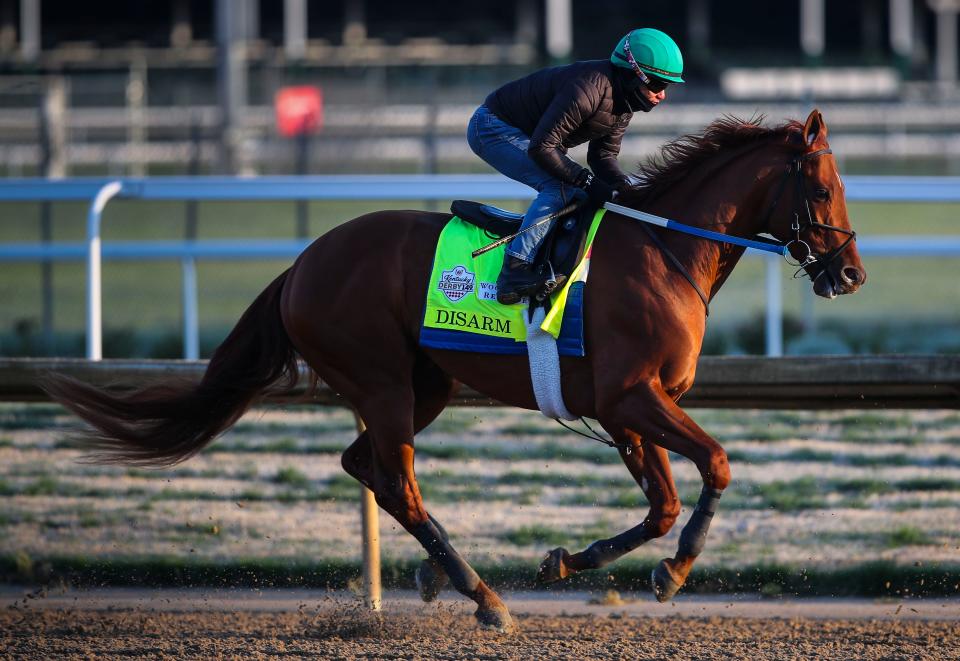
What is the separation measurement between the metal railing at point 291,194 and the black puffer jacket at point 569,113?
7.44 feet

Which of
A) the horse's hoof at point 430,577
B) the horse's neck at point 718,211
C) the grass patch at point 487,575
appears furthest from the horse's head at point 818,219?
the horse's hoof at point 430,577

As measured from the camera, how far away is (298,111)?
1266 centimetres

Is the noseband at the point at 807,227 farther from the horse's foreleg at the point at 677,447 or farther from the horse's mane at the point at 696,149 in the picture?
the horse's foreleg at the point at 677,447

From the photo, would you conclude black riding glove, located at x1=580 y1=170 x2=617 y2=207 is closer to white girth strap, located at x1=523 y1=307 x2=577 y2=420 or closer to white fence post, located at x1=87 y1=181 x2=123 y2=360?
white girth strap, located at x1=523 y1=307 x2=577 y2=420

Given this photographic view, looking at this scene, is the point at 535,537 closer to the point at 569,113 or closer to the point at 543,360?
the point at 543,360

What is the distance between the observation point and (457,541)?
18.1 ft

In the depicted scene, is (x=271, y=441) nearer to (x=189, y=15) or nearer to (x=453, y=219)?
(x=453, y=219)

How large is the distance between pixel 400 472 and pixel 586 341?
835 mm

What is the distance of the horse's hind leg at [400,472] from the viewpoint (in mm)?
4496

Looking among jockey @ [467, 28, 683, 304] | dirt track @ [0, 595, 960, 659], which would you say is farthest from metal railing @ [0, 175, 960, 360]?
jockey @ [467, 28, 683, 304]

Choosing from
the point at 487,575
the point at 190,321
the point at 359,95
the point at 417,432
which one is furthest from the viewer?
the point at 359,95

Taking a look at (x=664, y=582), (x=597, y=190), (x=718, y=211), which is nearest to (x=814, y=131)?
(x=718, y=211)

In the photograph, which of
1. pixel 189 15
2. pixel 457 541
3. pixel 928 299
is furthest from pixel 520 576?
pixel 189 15

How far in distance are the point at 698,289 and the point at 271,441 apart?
269 cm
